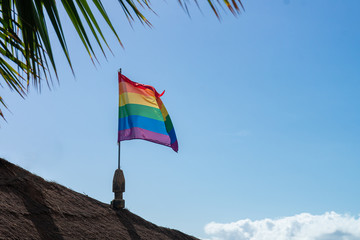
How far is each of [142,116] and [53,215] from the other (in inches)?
128

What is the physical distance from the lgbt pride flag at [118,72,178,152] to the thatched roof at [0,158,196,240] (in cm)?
171

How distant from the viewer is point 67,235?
705cm

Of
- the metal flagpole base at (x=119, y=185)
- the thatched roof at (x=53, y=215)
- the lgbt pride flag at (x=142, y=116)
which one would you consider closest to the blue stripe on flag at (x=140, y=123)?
the lgbt pride flag at (x=142, y=116)

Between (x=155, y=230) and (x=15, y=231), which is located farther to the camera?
(x=155, y=230)

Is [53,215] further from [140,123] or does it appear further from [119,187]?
[140,123]

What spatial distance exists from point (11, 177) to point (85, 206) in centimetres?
156

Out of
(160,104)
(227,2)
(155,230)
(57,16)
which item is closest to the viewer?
(227,2)

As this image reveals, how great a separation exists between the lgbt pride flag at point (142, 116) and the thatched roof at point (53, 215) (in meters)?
1.71

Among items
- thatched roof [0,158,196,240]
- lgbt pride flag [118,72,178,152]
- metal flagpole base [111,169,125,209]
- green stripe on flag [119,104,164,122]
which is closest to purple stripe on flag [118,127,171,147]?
lgbt pride flag [118,72,178,152]

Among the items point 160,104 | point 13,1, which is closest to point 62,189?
point 160,104

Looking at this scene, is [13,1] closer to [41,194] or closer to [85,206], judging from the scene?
[41,194]

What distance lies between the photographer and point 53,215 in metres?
7.30

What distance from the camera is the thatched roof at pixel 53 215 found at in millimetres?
6574

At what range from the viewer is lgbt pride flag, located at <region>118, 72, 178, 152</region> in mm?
9548
